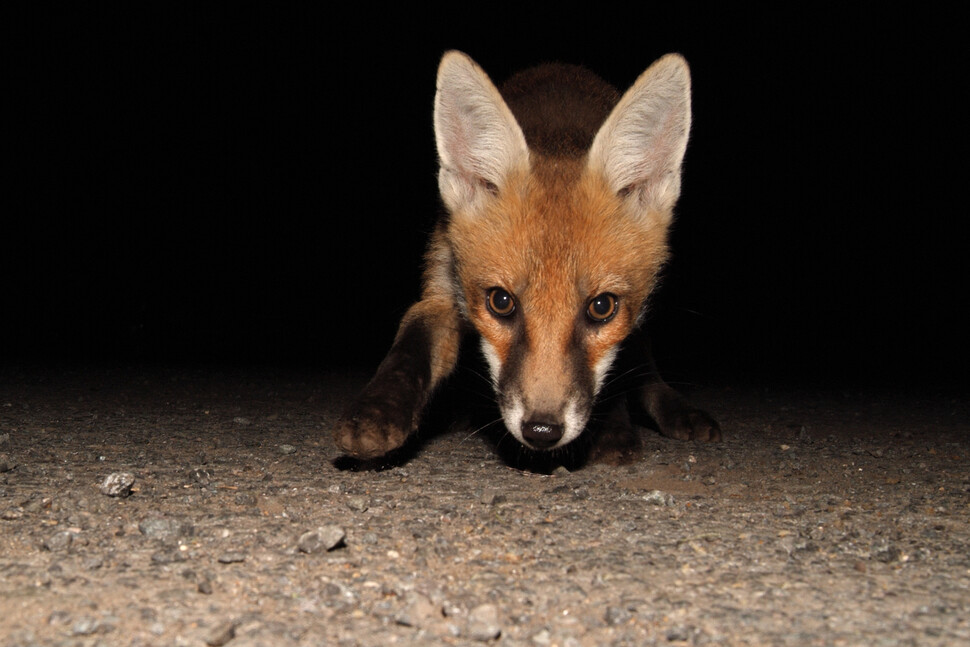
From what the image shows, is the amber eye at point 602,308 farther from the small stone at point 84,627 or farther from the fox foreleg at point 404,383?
the small stone at point 84,627

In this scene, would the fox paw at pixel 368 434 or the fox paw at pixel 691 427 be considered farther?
the fox paw at pixel 691 427

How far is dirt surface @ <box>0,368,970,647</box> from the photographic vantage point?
4.96 ft

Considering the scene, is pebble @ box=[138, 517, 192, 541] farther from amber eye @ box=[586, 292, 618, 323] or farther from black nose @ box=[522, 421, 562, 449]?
amber eye @ box=[586, 292, 618, 323]

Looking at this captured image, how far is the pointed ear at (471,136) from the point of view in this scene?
2861mm

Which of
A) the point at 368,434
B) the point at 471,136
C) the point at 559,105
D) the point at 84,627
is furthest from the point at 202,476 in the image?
the point at 559,105

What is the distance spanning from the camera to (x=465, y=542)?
196cm

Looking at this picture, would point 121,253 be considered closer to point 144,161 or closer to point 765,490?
point 144,161

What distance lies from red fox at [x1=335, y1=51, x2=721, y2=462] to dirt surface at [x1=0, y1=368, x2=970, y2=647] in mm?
225

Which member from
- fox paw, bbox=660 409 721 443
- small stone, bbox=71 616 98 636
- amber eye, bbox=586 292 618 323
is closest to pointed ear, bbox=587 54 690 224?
amber eye, bbox=586 292 618 323

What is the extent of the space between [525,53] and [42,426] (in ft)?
20.4

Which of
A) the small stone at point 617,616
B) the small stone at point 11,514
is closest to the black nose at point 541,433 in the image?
the small stone at point 617,616

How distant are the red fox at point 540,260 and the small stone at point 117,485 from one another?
2.01 feet

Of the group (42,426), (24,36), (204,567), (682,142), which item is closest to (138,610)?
(204,567)

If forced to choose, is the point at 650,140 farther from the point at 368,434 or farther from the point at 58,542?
the point at 58,542
